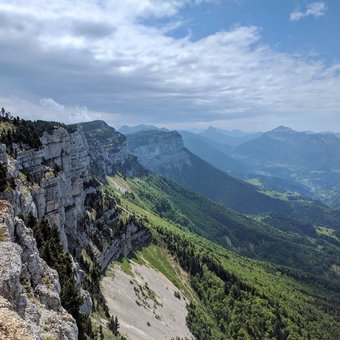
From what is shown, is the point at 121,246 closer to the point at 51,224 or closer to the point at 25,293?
the point at 51,224

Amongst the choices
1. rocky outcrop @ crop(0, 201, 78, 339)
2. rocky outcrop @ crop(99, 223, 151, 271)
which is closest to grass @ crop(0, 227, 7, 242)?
rocky outcrop @ crop(0, 201, 78, 339)

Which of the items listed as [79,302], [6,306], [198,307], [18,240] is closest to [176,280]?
[198,307]

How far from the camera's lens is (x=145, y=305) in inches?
5408

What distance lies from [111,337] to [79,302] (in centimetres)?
2090

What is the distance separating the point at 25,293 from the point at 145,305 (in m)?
93.8

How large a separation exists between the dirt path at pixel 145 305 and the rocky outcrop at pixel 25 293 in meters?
53.9

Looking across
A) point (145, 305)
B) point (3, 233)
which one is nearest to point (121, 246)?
point (145, 305)

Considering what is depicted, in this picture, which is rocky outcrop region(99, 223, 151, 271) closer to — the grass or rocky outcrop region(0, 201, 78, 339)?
rocky outcrop region(0, 201, 78, 339)

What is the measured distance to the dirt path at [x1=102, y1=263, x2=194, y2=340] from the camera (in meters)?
117

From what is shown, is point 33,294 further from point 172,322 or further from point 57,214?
point 172,322

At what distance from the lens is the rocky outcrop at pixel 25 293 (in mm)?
31125

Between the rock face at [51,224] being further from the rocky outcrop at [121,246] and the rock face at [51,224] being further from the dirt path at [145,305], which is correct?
the dirt path at [145,305]

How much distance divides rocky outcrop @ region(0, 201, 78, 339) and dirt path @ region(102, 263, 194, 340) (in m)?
53.9

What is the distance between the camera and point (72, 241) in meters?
124
